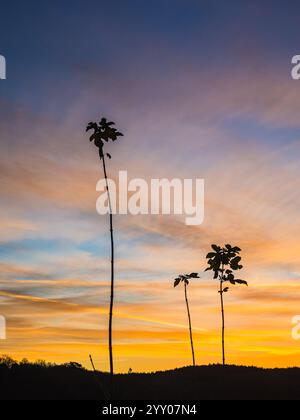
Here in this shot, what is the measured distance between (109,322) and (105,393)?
9123mm

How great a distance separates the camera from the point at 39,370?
6266 cm
